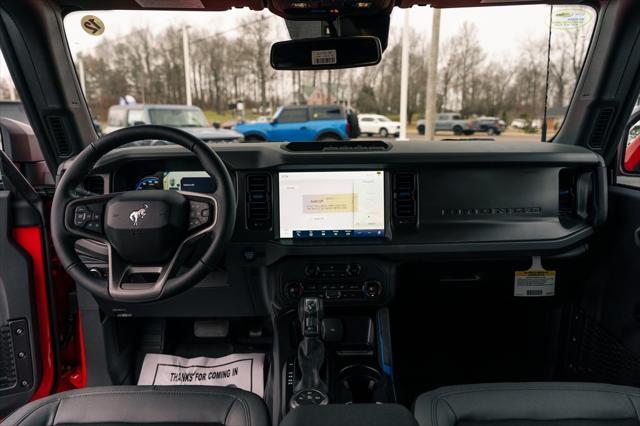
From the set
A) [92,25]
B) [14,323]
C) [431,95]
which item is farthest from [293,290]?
[431,95]

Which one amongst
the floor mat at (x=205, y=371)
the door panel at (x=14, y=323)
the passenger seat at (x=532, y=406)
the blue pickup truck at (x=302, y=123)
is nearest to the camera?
the passenger seat at (x=532, y=406)

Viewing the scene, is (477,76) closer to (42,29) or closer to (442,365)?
(442,365)

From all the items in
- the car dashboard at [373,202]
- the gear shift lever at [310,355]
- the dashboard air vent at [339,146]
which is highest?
the dashboard air vent at [339,146]

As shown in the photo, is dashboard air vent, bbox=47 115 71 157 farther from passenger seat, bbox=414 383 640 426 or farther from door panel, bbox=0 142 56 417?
passenger seat, bbox=414 383 640 426

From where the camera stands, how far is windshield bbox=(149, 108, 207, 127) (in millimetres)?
9930

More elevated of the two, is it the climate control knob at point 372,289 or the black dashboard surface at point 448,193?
the black dashboard surface at point 448,193

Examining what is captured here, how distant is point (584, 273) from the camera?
2291mm

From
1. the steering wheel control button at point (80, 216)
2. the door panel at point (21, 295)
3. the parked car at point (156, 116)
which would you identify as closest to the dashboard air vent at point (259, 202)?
the steering wheel control button at point (80, 216)

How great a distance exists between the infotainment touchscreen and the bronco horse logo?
63cm

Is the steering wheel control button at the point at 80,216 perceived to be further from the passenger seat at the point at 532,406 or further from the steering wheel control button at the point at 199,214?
the passenger seat at the point at 532,406

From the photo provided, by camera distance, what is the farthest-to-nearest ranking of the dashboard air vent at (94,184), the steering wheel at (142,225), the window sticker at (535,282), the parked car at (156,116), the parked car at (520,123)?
1. the parked car at (156,116)
2. the parked car at (520,123)
3. the window sticker at (535,282)
4. the dashboard air vent at (94,184)
5. the steering wheel at (142,225)

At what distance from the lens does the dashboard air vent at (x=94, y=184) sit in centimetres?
202

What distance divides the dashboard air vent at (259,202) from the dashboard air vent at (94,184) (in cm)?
64

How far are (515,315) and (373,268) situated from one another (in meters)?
0.90
